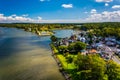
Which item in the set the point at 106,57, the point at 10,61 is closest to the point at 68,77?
the point at 106,57

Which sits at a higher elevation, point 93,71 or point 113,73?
point 93,71

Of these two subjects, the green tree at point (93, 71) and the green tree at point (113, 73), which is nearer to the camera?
the green tree at point (93, 71)

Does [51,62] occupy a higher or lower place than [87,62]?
lower

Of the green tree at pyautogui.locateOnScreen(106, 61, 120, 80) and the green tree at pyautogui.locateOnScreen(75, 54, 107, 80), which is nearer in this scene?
the green tree at pyautogui.locateOnScreen(75, 54, 107, 80)

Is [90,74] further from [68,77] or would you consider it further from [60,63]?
[60,63]

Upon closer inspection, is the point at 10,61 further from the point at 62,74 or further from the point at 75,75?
the point at 75,75

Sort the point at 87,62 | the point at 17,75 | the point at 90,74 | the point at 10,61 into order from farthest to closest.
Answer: the point at 10,61
the point at 17,75
the point at 87,62
the point at 90,74

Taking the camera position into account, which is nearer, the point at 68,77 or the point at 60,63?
the point at 68,77

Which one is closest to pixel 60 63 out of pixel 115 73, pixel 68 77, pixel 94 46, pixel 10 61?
pixel 68 77

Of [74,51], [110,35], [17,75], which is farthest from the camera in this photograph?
[110,35]
